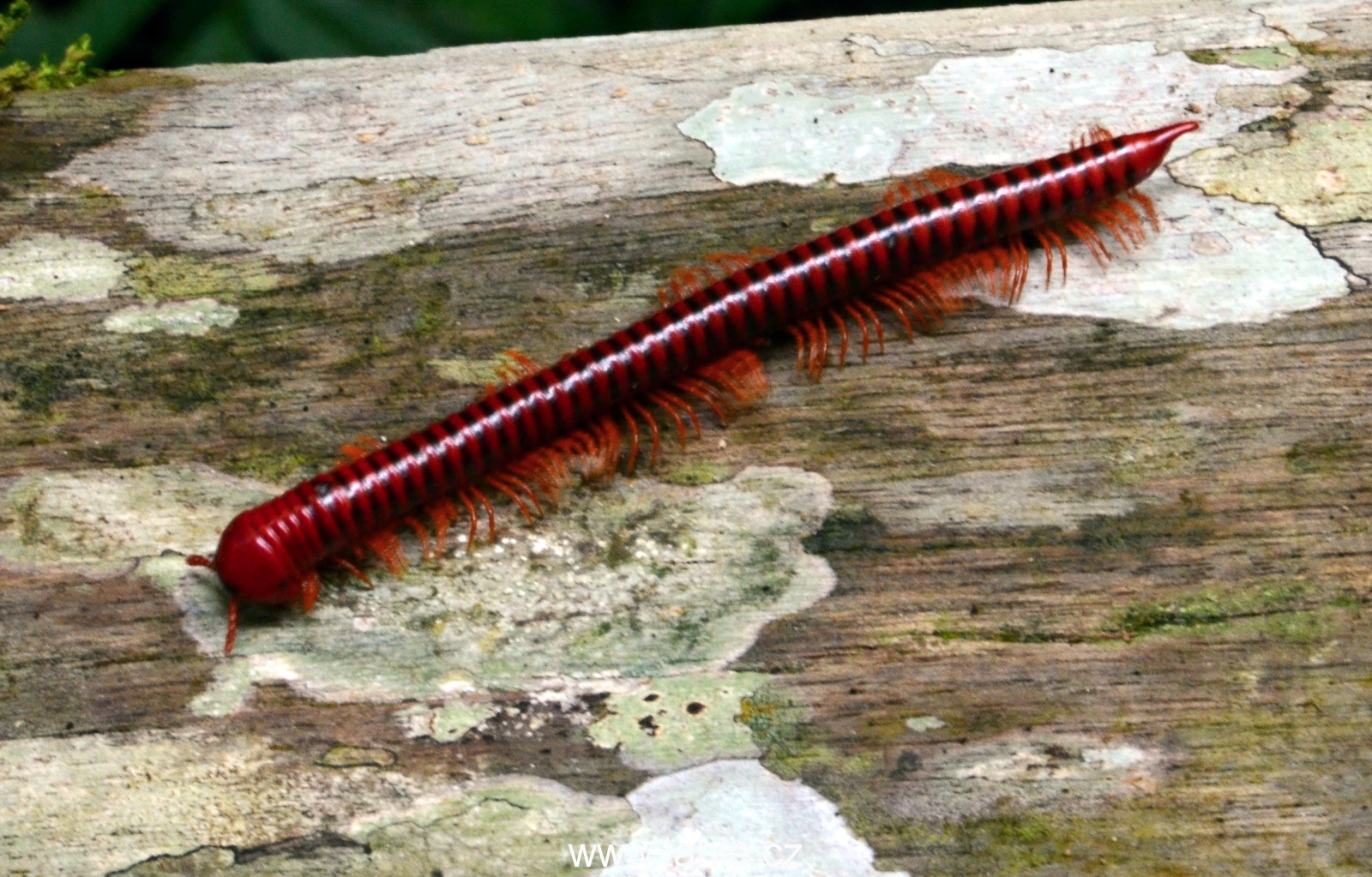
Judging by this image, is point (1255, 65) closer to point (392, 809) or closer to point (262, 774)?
point (392, 809)

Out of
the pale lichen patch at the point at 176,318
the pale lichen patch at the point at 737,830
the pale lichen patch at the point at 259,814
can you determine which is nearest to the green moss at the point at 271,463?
the pale lichen patch at the point at 176,318

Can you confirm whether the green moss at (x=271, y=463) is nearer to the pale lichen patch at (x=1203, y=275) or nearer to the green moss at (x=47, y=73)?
the green moss at (x=47, y=73)

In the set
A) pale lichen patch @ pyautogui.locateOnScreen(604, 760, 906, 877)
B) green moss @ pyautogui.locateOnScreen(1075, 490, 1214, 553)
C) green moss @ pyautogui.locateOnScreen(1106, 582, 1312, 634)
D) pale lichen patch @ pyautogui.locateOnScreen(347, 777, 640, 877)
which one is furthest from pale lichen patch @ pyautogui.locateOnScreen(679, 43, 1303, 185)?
pale lichen patch @ pyautogui.locateOnScreen(347, 777, 640, 877)

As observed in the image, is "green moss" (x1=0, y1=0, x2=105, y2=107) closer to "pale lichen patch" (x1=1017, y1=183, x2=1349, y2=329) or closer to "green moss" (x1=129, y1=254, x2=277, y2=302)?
"green moss" (x1=129, y1=254, x2=277, y2=302)

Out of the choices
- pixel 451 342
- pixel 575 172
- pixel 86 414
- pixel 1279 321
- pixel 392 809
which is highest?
pixel 575 172

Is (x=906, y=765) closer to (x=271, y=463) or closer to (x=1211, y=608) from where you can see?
(x=1211, y=608)

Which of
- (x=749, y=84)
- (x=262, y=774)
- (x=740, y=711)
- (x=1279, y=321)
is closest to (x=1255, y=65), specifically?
(x=1279, y=321)

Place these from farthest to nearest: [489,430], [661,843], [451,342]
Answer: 1. [451,342]
2. [489,430]
3. [661,843]
